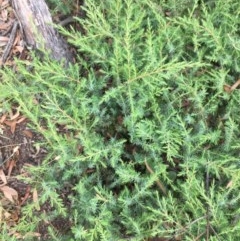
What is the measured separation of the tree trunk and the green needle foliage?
36 cm

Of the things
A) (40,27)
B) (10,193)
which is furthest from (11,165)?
(40,27)

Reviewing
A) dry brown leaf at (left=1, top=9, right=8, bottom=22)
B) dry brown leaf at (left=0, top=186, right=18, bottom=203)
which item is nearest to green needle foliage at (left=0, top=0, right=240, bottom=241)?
dry brown leaf at (left=0, top=186, right=18, bottom=203)

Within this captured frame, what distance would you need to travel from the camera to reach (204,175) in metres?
2.36

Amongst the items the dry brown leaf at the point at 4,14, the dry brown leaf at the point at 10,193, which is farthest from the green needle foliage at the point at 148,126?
the dry brown leaf at the point at 4,14

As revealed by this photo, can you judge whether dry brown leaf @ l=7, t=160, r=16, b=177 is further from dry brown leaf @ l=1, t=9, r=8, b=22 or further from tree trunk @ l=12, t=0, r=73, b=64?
dry brown leaf @ l=1, t=9, r=8, b=22

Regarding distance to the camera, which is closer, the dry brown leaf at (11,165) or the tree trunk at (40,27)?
the tree trunk at (40,27)

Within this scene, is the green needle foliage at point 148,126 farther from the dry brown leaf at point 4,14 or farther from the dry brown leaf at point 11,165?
the dry brown leaf at point 4,14

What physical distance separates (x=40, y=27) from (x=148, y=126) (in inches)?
40.2

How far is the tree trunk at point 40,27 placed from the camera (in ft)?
8.71

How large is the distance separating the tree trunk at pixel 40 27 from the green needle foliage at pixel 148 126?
1.19 feet

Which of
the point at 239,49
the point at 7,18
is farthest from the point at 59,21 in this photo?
the point at 239,49

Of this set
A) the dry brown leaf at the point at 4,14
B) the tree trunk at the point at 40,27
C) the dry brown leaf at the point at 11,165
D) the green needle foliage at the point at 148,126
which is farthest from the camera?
the dry brown leaf at the point at 4,14

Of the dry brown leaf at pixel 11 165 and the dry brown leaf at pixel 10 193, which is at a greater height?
the dry brown leaf at pixel 11 165

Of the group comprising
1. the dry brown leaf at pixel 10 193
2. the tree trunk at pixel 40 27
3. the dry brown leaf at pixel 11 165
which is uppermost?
the tree trunk at pixel 40 27
